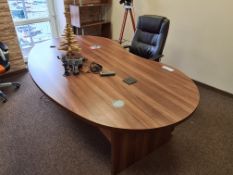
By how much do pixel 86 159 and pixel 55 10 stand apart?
10.8 feet

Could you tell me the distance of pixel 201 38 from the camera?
108 inches

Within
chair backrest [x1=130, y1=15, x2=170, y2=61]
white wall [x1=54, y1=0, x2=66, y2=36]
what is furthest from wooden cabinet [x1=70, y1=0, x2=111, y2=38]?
chair backrest [x1=130, y1=15, x2=170, y2=61]

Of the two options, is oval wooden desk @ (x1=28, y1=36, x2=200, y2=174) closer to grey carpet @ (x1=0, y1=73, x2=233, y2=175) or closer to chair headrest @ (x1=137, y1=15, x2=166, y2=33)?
Result: grey carpet @ (x1=0, y1=73, x2=233, y2=175)

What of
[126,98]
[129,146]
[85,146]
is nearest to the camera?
[126,98]

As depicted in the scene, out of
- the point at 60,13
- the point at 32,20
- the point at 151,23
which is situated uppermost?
the point at 151,23

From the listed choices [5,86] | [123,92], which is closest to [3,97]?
[5,86]

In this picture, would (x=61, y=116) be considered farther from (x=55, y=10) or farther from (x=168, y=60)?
(x=55, y=10)

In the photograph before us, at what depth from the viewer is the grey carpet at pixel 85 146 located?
1672 millimetres

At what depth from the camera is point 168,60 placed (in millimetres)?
3297

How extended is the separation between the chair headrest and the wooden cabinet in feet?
5.00

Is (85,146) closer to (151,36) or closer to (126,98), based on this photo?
(126,98)

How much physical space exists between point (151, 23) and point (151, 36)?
0.16 m

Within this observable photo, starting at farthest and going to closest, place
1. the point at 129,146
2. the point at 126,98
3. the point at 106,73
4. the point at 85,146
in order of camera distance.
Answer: the point at 85,146, the point at 106,73, the point at 129,146, the point at 126,98

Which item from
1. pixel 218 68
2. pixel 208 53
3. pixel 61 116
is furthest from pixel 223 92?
pixel 61 116
